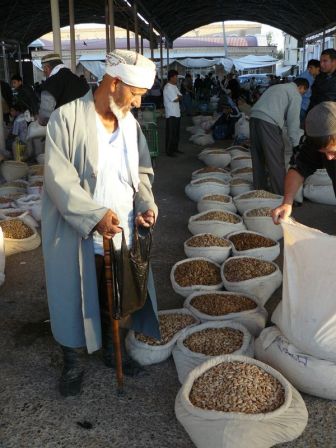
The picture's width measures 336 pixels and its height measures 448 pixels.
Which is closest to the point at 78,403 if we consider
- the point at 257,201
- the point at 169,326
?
the point at 169,326

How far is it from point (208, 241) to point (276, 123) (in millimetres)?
2142

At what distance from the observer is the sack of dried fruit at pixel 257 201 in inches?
198

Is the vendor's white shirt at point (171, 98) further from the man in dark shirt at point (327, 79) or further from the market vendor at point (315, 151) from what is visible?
the market vendor at point (315, 151)

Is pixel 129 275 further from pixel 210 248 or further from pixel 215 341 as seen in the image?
pixel 210 248

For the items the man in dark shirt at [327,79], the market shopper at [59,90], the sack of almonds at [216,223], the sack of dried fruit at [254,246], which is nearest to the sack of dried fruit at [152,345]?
the sack of dried fruit at [254,246]

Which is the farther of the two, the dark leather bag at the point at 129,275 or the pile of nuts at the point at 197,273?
the pile of nuts at the point at 197,273

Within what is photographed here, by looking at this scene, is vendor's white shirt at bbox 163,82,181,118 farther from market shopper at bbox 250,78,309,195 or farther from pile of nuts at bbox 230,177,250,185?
market shopper at bbox 250,78,309,195

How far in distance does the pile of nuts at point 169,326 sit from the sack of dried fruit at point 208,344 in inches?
2.9

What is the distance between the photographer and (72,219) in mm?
2088

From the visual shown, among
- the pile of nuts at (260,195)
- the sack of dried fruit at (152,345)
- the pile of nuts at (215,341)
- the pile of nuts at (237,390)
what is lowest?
the sack of dried fruit at (152,345)

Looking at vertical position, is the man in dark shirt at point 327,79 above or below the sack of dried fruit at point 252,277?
above

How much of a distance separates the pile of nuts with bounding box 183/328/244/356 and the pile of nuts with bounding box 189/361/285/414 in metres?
0.33

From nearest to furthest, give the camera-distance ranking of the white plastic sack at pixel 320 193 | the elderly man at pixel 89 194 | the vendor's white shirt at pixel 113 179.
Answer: the elderly man at pixel 89 194
the vendor's white shirt at pixel 113 179
the white plastic sack at pixel 320 193

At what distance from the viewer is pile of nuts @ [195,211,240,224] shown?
179 inches
